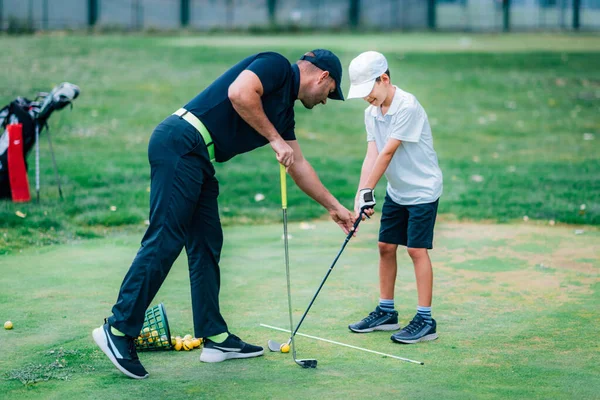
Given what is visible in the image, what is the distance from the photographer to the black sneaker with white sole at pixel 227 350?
A: 16.1ft

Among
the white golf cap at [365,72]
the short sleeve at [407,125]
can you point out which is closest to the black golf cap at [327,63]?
the white golf cap at [365,72]

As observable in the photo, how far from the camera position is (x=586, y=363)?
4.80 m

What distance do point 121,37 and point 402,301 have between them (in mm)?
22634

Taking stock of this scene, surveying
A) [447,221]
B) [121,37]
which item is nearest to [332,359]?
[447,221]

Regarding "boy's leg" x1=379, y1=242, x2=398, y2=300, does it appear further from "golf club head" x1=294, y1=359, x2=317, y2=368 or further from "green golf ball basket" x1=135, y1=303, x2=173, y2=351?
"green golf ball basket" x1=135, y1=303, x2=173, y2=351

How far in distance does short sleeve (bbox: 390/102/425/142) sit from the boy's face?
131 mm

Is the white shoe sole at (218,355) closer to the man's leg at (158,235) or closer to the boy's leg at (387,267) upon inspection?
the man's leg at (158,235)

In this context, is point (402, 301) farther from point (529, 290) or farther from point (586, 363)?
point (586, 363)

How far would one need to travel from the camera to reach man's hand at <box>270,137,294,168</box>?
468cm

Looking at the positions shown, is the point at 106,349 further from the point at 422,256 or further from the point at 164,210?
the point at 422,256

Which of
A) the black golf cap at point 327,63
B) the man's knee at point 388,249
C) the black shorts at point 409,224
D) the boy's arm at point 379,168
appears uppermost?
the black golf cap at point 327,63

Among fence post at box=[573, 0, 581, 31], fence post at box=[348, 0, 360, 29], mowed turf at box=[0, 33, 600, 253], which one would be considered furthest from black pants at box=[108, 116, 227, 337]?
fence post at box=[573, 0, 581, 31]

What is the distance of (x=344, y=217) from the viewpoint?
5242mm

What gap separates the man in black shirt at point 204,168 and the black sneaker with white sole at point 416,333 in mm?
823
